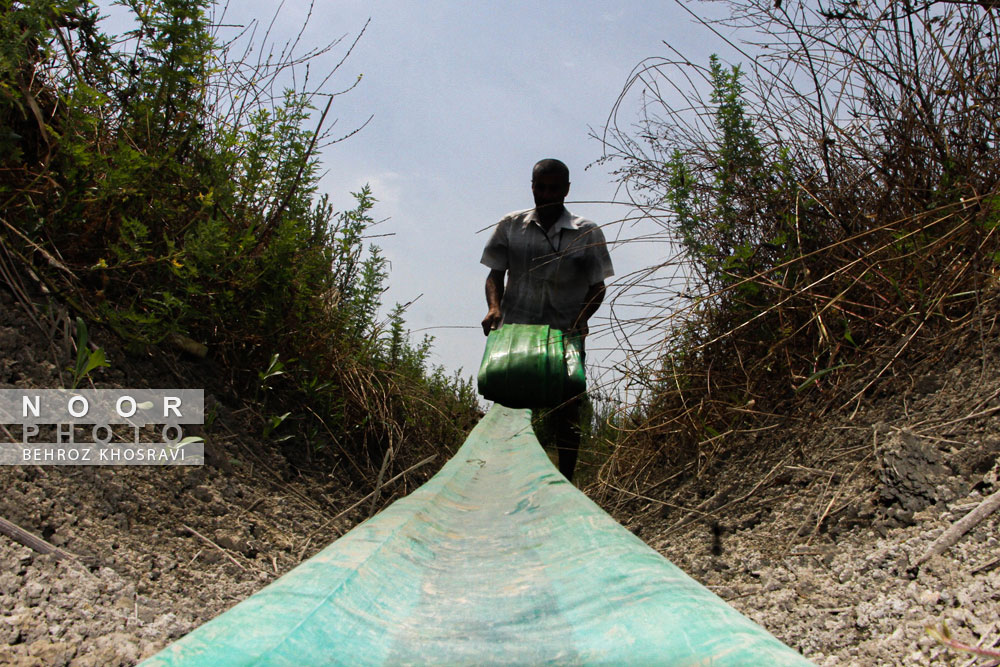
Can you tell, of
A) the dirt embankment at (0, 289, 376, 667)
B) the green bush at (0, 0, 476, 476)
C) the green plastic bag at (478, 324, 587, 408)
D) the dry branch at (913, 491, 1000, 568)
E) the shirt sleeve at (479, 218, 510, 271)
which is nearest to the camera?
the dirt embankment at (0, 289, 376, 667)

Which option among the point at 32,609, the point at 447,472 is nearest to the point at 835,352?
the point at 447,472

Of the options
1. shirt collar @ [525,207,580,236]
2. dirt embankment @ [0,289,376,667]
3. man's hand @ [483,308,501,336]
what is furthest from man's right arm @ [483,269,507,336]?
dirt embankment @ [0,289,376,667]

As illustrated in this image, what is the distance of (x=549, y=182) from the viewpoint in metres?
3.92

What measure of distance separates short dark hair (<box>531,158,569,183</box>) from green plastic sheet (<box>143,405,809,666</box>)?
2634mm

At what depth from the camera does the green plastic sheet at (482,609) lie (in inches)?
35.1

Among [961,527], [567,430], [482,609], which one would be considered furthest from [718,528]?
[482,609]

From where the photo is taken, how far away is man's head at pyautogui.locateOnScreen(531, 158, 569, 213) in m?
3.91

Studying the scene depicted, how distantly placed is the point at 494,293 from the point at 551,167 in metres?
0.74

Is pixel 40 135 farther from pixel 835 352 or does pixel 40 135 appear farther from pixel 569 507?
pixel 835 352

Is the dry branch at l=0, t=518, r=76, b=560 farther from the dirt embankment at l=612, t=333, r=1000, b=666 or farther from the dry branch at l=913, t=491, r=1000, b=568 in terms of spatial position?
the dry branch at l=913, t=491, r=1000, b=568

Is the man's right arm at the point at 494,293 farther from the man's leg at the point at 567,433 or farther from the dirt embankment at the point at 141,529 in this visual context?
the dirt embankment at the point at 141,529

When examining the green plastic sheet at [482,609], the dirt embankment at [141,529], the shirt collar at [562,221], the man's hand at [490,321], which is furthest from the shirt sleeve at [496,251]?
the green plastic sheet at [482,609]

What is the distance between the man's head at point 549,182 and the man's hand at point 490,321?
61cm

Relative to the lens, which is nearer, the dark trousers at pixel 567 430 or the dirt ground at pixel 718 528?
the dirt ground at pixel 718 528
